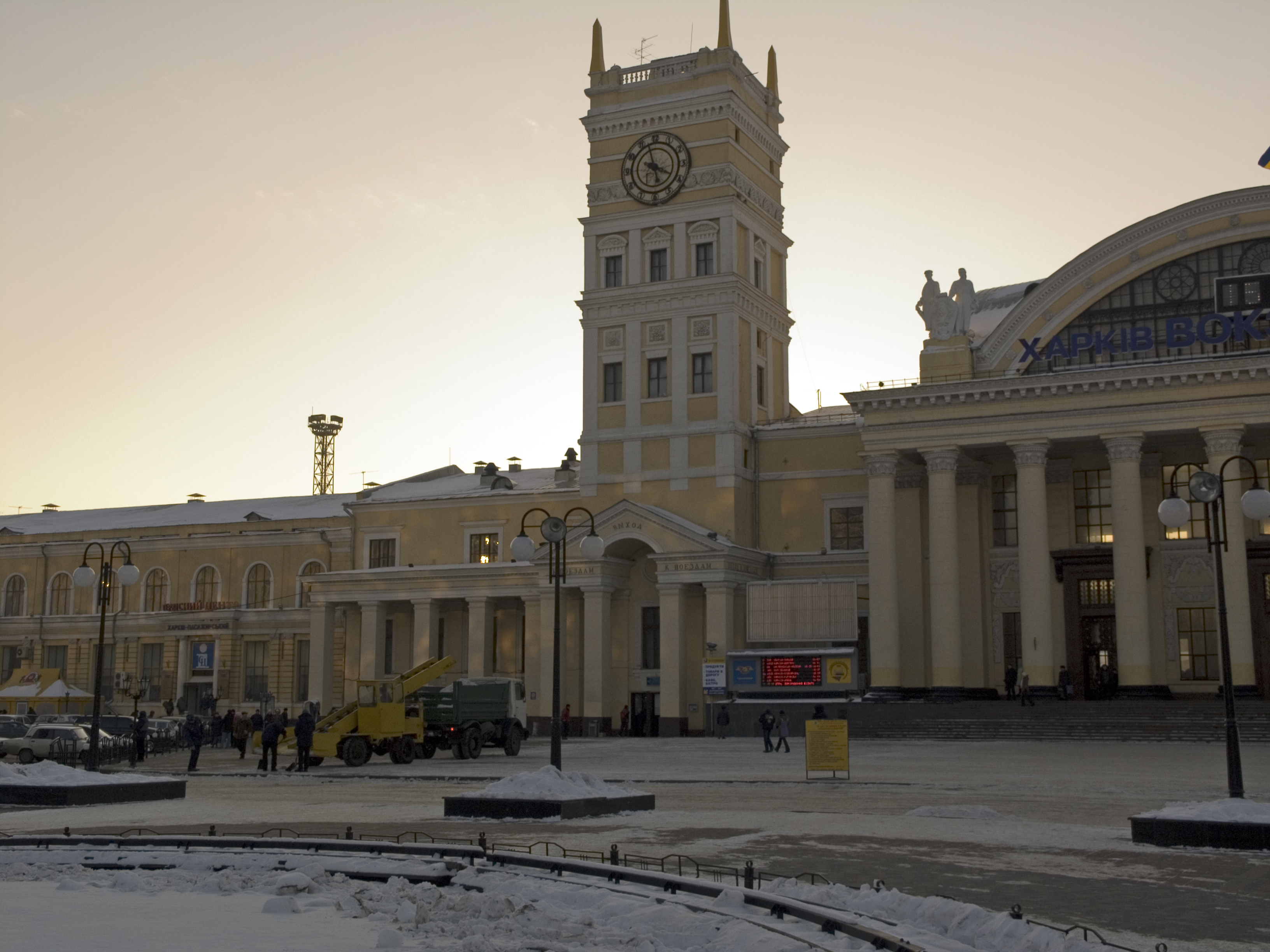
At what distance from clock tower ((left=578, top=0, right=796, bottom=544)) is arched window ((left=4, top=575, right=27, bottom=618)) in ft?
113

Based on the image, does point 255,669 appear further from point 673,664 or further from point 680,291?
point 680,291

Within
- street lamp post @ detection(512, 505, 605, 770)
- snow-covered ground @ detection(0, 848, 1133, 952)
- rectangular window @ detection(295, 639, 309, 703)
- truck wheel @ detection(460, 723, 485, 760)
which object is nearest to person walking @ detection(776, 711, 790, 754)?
truck wheel @ detection(460, 723, 485, 760)

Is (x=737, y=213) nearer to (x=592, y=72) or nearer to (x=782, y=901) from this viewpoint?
(x=592, y=72)

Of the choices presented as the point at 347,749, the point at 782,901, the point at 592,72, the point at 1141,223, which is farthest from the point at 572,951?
the point at 592,72

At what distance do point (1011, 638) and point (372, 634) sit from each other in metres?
27.0

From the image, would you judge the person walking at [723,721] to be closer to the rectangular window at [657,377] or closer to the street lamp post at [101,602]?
the rectangular window at [657,377]

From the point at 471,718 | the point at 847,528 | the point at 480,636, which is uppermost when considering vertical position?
the point at 847,528

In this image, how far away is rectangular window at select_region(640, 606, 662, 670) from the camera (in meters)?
58.4

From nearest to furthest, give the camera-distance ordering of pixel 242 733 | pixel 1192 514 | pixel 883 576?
pixel 242 733
pixel 1192 514
pixel 883 576

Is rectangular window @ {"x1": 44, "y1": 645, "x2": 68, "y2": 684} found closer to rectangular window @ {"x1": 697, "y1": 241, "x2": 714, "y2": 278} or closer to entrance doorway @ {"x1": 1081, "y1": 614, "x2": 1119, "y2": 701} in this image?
rectangular window @ {"x1": 697, "y1": 241, "x2": 714, "y2": 278}

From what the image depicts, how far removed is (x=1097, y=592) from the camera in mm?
53250

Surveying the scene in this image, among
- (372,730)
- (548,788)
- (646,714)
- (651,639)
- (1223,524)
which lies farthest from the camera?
(651,639)

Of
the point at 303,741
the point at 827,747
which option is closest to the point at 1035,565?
the point at 827,747

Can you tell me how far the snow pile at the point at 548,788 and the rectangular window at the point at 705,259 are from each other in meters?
41.0
